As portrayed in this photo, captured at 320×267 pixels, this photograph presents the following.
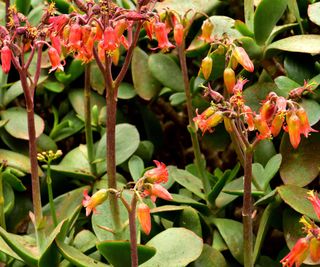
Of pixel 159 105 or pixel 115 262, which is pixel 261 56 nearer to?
pixel 159 105

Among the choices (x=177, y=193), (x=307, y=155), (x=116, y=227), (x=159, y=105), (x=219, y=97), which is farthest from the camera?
(x=159, y=105)

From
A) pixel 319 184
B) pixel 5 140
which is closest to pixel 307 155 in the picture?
pixel 319 184

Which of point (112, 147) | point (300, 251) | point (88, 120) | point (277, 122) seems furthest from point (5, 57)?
point (300, 251)

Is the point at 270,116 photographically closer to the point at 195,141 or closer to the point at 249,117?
the point at 249,117

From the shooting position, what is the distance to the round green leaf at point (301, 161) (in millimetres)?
1369

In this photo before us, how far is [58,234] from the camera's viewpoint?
4.05ft

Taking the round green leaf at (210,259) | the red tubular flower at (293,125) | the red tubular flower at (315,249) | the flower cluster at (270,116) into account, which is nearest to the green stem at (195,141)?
the round green leaf at (210,259)

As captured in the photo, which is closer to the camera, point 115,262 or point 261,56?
point 115,262

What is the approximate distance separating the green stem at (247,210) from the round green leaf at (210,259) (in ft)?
0.33

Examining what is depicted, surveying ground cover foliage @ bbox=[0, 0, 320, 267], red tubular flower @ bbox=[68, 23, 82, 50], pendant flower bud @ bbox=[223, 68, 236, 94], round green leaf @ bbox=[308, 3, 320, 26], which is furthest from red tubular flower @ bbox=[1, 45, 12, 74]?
round green leaf @ bbox=[308, 3, 320, 26]

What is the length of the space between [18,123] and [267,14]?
0.60 meters

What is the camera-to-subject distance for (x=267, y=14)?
4.65ft

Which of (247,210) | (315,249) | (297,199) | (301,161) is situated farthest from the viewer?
(301,161)

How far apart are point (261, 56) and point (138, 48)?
0.33 metres
